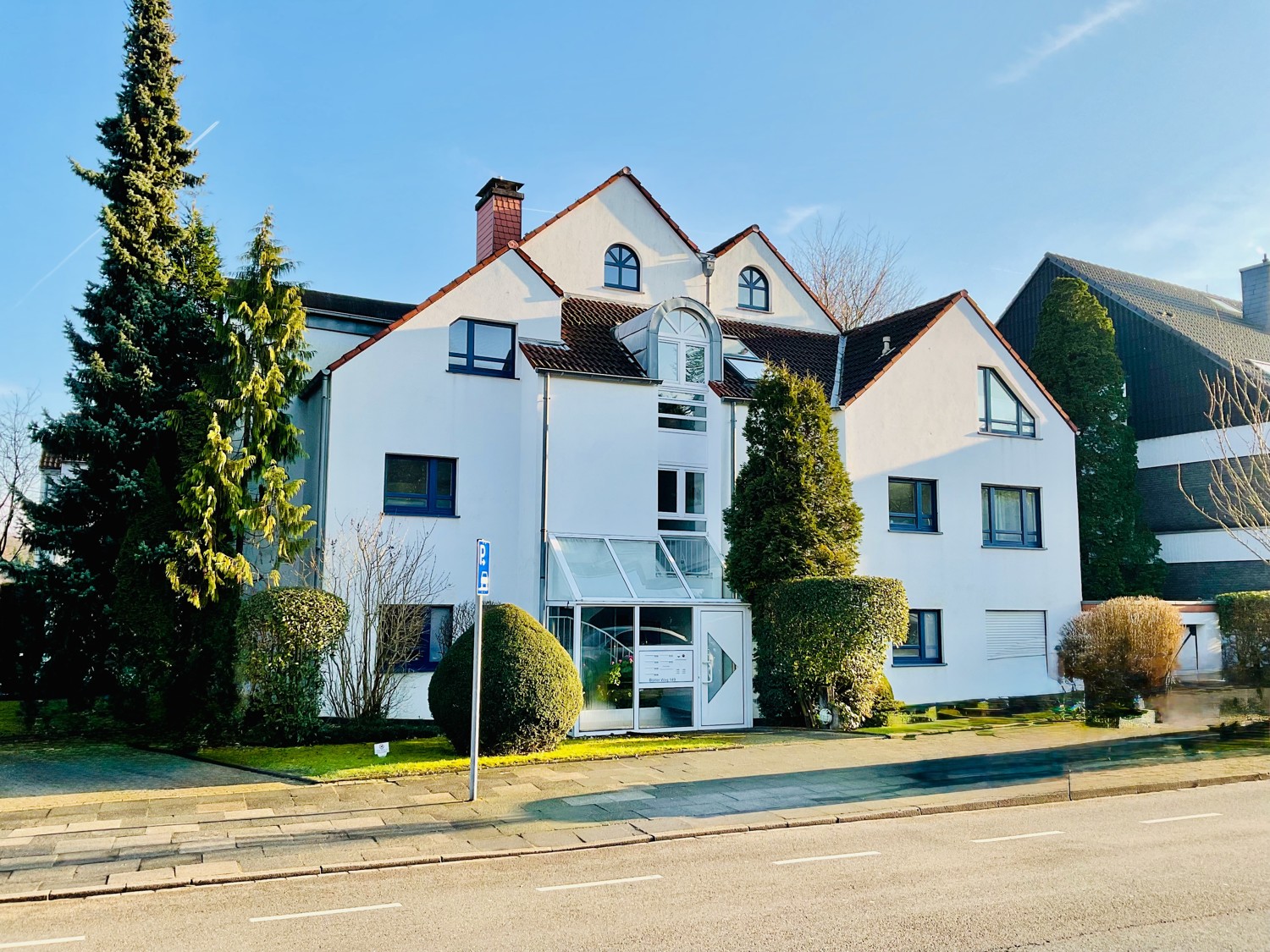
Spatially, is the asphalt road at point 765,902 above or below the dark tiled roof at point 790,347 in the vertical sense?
below

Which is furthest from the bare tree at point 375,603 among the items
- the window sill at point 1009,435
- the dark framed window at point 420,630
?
the window sill at point 1009,435

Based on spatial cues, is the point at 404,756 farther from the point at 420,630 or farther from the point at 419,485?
the point at 419,485

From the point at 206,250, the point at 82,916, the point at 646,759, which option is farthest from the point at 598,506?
the point at 82,916

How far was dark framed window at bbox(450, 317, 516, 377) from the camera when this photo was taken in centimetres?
2081

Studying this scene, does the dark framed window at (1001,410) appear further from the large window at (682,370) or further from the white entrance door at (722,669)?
the white entrance door at (722,669)

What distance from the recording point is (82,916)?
26.9 feet

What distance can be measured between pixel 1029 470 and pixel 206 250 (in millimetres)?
19558

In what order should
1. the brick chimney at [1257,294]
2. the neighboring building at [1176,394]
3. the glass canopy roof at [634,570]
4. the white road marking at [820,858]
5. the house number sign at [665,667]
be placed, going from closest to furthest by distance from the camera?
the white road marking at [820,858] < the house number sign at [665,667] < the glass canopy roof at [634,570] < the neighboring building at [1176,394] < the brick chimney at [1257,294]

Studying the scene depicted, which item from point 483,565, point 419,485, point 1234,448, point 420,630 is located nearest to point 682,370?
point 419,485

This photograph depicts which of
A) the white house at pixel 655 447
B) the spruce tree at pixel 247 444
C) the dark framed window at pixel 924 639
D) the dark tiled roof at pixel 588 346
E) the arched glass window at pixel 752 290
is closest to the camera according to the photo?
the spruce tree at pixel 247 444

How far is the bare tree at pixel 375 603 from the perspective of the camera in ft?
57.9

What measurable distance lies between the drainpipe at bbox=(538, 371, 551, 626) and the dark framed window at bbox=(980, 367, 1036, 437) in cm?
1126

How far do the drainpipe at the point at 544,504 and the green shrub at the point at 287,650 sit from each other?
4.66 meters

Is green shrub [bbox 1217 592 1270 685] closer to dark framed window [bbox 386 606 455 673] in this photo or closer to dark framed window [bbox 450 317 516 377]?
dark framed window [bbox 450 317 516 377]
